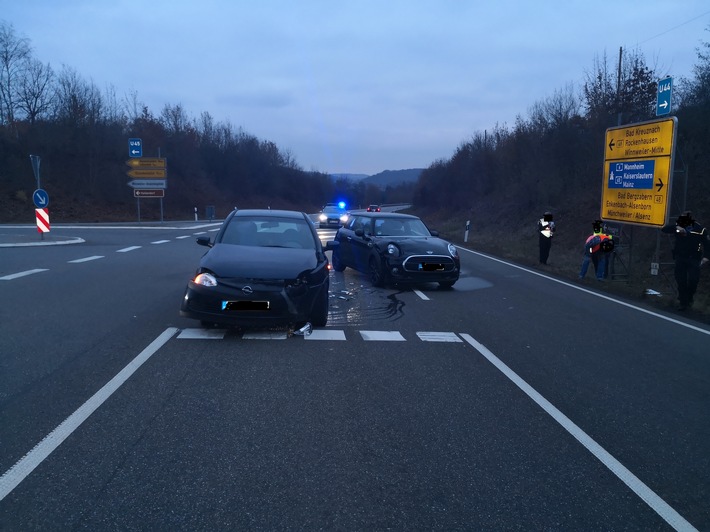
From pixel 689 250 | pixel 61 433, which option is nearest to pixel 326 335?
pixel 61 433

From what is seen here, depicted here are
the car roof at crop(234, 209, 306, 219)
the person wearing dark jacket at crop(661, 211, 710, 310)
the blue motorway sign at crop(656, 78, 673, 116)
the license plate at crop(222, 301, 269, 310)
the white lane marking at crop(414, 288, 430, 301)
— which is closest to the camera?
the license plate at crop(222, 301, 269, 310)

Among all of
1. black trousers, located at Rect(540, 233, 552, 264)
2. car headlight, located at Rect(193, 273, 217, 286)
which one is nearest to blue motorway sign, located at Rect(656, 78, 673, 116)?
black trousers, located at Rect(540, 233, 552, 264)

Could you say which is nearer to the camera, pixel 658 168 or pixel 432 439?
pixel 432 439

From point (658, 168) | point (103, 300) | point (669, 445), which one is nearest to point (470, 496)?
point (669, 445)

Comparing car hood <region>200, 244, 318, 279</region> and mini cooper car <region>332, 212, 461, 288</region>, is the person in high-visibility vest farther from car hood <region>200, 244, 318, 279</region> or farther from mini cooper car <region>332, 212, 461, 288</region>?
car hood <region>200, 244, 318, 279</region>

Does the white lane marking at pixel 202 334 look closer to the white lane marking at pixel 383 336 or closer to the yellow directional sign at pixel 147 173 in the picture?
the white lane marking at pixel 383 336

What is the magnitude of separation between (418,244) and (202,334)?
5983 mm

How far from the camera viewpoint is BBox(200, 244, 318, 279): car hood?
7.55 metres

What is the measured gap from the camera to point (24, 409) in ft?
16.3

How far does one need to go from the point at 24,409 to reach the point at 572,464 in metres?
4.34

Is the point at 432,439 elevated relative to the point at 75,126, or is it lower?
lower

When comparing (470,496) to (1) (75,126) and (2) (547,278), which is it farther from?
(1) (75,126)

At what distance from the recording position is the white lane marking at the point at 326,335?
7898mm

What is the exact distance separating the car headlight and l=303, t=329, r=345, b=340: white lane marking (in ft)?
4.59
